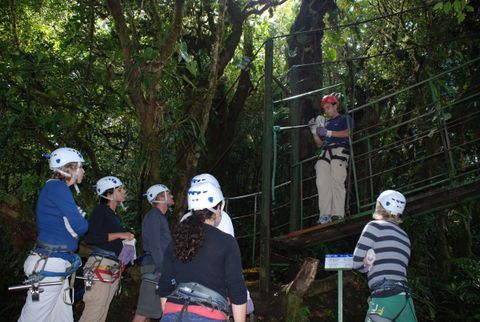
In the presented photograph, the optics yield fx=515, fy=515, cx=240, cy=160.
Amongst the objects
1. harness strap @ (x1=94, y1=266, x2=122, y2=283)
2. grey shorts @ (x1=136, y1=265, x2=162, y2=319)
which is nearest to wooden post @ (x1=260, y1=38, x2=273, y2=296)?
grey shorts @ (x1=136, y1=265, x2=162, y2=319)

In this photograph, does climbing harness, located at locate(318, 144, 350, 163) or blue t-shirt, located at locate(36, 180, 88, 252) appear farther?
climbing harness, located at locate(318, 144, 350, 163)

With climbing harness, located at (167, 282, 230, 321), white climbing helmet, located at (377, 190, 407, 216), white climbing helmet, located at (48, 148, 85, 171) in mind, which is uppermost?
white climbing helmet, located at (48, 148, 85, 171)

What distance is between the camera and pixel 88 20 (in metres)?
7.43

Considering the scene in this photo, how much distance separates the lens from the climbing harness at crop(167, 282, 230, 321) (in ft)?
9.93

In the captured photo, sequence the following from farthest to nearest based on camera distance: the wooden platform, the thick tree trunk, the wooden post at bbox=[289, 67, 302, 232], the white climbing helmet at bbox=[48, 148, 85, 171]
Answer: the wooden post at bbox=[289, 67, 302, 232] < the thick tree trunk < the wooden platform < the white climbing helmet at bbox=[48, 148, 85, 171]

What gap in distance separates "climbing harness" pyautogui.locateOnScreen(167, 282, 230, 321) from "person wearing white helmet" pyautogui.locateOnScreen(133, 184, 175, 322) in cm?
204

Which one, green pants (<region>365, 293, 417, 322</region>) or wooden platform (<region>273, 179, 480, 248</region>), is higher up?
wooden platform (<region>273, 179, 480, 248</region>)

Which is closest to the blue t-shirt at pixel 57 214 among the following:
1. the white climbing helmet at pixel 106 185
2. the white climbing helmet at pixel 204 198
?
the white climbing helmet at pixel 106 185

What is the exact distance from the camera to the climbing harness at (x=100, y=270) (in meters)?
5.11

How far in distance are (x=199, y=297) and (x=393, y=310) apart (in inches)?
80.9

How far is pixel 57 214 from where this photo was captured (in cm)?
441

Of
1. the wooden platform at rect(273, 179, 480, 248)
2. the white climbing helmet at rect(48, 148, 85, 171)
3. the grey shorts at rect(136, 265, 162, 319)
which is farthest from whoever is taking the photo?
the wooden platform at rect(273, 179, 480, 248)

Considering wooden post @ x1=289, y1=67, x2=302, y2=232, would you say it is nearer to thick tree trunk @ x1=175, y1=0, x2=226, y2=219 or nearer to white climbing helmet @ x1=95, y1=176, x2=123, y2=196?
thick tree trunk @ x1=175, y1=0, x2=226, y2=219

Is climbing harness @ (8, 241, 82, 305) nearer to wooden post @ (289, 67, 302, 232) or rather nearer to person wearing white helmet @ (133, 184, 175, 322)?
person wearing white helmet @ (133, 184, 175, 322)
